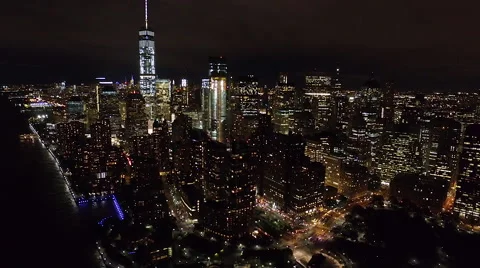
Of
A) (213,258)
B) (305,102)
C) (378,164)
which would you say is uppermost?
(305,102)

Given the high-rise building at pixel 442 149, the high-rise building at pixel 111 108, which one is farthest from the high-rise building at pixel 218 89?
the high-rise building at pixel 442 149

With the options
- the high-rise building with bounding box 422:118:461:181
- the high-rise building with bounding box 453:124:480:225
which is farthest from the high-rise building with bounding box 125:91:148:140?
the high-rise building with bounding box 453:124:480:225

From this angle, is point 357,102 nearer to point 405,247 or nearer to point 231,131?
point 231,131

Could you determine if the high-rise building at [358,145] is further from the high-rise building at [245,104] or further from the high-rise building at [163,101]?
the high-rise building at [163,101]

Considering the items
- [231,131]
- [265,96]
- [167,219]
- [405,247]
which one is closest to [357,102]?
[265,96]

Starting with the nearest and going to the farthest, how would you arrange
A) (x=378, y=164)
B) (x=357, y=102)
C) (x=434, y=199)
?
(x=434, y=199), (x=378, y=164), (x=357, y=102)

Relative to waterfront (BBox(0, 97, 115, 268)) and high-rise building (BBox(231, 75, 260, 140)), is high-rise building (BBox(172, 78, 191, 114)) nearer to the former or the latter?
high-rise building (BBox(231, 75, 260, 140))
